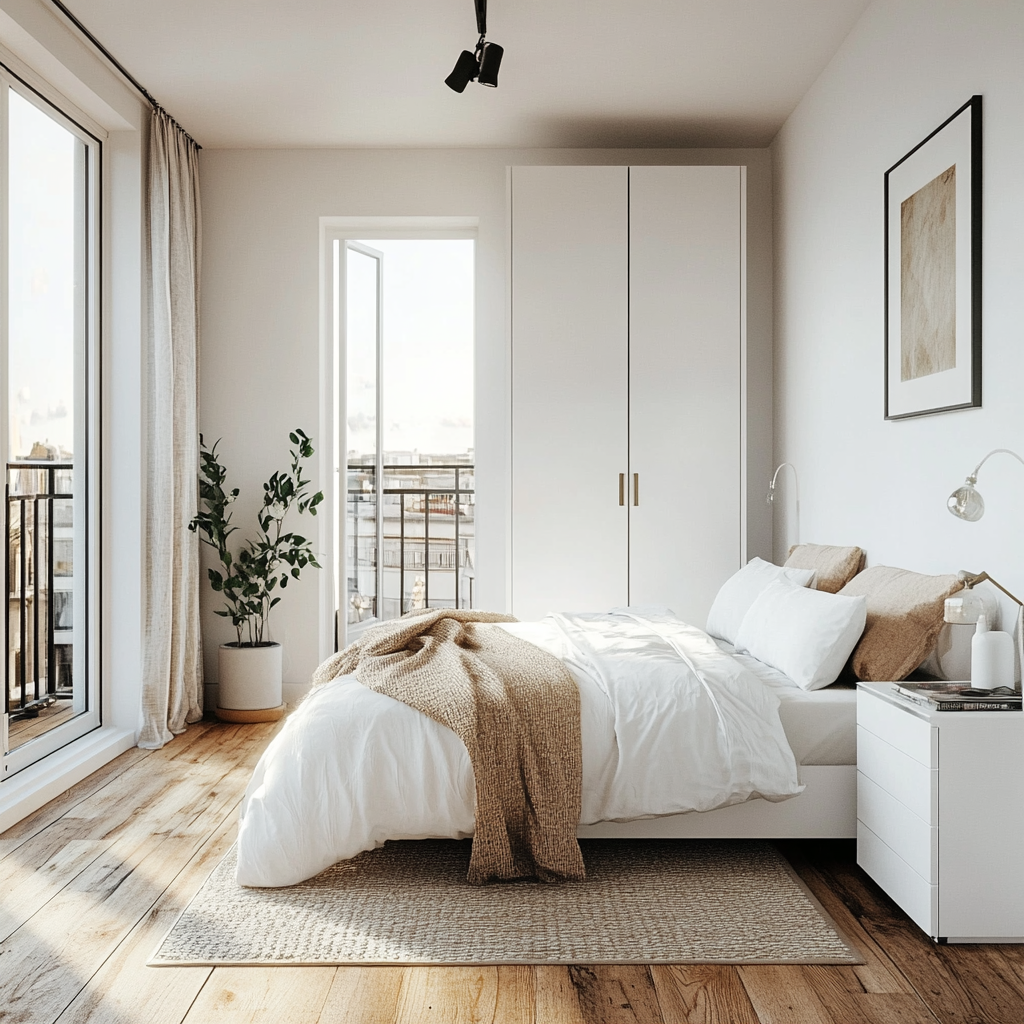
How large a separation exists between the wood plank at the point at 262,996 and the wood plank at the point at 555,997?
0.45 m

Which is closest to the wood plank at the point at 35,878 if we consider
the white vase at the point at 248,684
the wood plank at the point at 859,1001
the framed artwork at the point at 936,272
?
the white vase at the point at 248,684

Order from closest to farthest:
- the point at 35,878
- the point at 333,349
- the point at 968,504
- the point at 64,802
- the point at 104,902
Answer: the point at 968,504, the point at 104,902, the point at 35,878, the point at 64,802, the point at 333,349

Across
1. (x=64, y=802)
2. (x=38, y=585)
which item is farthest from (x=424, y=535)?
(x=64, y=802)

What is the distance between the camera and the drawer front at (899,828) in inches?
85.4

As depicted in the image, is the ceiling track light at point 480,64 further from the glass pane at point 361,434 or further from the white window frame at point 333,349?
the glass pane at point 361,434

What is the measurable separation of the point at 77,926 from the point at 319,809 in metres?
0.62

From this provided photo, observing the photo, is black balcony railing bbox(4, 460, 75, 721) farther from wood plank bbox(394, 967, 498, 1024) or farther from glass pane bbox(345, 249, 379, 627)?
wood plank bbox(394, 967, 498, 1024)

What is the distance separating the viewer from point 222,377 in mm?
4938

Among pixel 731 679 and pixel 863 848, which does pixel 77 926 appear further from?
pixel 863 848

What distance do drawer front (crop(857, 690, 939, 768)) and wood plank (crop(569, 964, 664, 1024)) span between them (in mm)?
794

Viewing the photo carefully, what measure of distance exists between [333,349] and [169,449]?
1.18 m

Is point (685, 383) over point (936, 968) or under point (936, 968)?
over

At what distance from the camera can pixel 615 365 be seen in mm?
4551

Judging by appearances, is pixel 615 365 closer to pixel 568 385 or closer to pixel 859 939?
pixel 568 385
